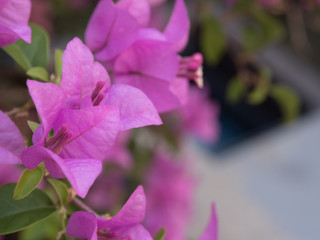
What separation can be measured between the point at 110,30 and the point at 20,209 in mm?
144

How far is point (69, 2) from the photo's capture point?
41.0 inches

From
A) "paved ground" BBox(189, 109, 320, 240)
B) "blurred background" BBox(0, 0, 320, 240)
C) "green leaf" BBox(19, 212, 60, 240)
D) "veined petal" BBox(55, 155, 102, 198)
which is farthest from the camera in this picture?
"paved ground" BBox(189, 109, 320, 240)

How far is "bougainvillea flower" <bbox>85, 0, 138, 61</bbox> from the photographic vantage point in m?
0.32

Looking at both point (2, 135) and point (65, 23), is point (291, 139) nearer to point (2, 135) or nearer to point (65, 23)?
point (65, 23)

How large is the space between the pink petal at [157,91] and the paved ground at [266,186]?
0.94 metres

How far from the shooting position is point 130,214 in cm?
27

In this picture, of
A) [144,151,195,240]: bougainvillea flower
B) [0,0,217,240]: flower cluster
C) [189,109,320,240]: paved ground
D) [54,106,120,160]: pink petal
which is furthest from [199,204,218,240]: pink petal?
[189,109,320,240]: paved ground

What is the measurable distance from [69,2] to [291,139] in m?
0.89

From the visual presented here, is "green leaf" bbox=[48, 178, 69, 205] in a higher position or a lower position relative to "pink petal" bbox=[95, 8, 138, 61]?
lower

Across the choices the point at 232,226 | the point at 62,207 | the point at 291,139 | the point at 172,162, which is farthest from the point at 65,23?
the point at 62,207

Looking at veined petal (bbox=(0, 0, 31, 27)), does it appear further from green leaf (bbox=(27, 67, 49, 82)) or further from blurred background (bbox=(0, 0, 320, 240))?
blurred background (bbox=(0, 0, 320, 240))

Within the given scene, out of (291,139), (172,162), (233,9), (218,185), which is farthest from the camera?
(291,139)

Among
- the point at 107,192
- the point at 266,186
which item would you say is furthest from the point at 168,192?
the point at 266,186

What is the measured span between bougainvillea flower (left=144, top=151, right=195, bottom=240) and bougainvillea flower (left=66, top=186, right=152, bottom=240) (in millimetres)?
583
